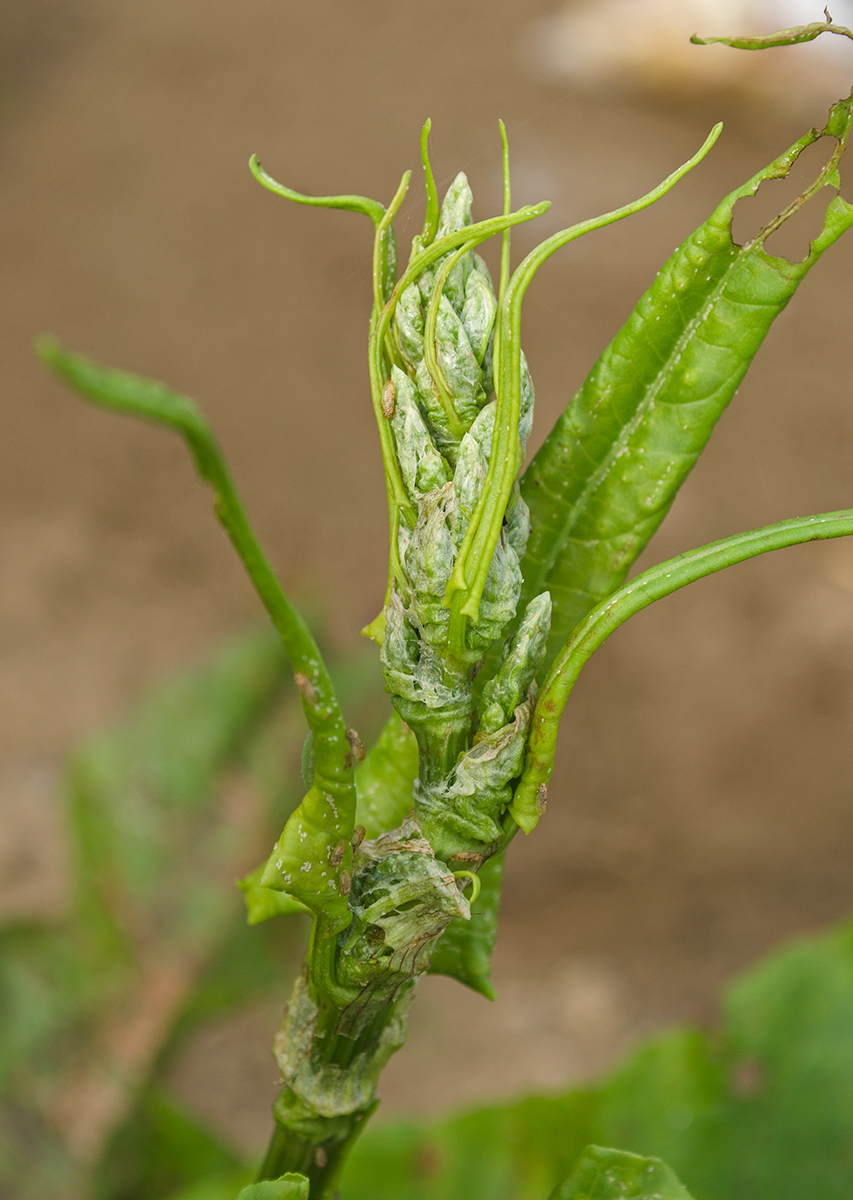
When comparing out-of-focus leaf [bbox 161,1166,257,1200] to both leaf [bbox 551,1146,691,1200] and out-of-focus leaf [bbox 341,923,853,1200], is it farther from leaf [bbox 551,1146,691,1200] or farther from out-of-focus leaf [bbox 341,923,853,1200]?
leaf [bbox 551,1146,691,1200]

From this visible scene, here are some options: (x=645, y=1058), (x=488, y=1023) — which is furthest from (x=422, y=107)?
(x=645, y=1058)

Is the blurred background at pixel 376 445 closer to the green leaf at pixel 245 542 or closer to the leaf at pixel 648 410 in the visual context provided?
the leaf at pixel 648 410

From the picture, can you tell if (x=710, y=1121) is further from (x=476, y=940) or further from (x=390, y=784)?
(x=390, y=784)

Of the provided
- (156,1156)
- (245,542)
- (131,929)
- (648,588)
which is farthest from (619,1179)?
(131,929)

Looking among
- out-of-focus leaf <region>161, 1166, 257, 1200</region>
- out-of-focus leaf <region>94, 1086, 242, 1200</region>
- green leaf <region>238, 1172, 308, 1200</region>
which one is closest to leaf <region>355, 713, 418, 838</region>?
green leaf <region>238, 1172, 308, 1200</region>

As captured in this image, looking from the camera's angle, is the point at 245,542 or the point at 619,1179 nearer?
the point at 245,542

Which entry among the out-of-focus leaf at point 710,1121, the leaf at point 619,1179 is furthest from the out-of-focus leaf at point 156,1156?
the leaf at point 619,1179

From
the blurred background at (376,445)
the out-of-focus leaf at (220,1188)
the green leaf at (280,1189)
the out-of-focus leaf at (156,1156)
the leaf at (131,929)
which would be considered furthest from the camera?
the blurred background at (376,445)
